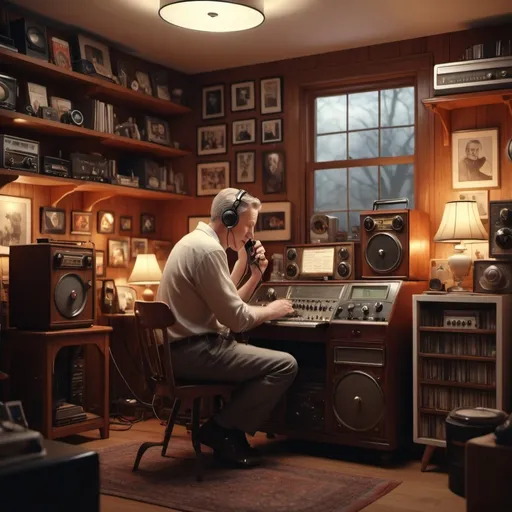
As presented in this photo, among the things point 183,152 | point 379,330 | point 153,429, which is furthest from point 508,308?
point 183,152

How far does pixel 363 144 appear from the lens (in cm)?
515

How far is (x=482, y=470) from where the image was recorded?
8.85ft

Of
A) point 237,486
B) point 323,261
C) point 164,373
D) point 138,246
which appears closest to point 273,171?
point 323,261

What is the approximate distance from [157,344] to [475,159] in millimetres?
2325

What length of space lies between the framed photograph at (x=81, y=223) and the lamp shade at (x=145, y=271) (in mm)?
395

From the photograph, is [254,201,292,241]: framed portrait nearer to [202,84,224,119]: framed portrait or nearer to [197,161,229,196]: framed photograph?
[197,161,229,196]: framed photograph

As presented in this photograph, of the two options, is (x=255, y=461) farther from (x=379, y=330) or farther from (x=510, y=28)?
(x=510, y=28)

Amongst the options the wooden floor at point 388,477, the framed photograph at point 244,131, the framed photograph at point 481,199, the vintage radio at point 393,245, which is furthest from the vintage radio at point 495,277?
the framed photograph at point 244,131

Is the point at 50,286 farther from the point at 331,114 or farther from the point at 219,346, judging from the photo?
the point at 331,114

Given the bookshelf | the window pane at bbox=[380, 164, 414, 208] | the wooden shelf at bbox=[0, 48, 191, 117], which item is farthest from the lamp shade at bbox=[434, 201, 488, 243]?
the wooden shelf at bbox=[0, 48, 191, 117]

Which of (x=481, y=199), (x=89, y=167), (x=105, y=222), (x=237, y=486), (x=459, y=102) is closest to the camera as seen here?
(x=237, y=486)

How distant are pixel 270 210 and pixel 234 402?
1.93 metres

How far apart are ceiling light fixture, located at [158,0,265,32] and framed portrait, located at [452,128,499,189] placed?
1.50 meters

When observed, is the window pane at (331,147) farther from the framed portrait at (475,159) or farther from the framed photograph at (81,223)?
the framed photograph at (81,223)
